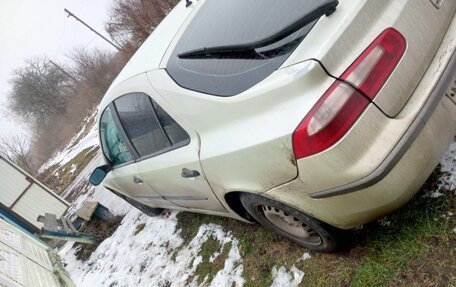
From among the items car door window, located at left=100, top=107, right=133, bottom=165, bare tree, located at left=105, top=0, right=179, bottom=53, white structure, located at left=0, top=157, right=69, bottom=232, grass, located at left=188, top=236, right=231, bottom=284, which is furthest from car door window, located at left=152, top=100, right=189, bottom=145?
bare tree, located at left=105, top=0, right=179, bottom=53

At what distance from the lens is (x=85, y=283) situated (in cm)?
551

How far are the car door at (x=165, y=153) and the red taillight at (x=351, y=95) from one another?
1.06m

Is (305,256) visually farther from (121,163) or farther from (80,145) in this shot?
(80,145)

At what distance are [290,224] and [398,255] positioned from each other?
74cm

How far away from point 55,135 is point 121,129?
38032 millimetres

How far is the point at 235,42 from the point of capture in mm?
2412

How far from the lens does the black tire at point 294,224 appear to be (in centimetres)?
248

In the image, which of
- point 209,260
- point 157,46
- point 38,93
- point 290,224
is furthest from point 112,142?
point 38,93

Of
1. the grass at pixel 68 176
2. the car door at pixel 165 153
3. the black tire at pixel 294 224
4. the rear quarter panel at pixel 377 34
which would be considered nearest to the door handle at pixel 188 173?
the car door at pixel 165 153

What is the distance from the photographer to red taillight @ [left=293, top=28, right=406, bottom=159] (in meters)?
1.92

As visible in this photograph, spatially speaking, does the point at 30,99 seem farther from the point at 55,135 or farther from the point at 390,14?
the point at 390,14

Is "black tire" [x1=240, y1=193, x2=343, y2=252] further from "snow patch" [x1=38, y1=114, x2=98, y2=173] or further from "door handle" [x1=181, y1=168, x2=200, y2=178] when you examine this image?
"snow patch" [x1=38, y1=114, x2=98, y2=173]

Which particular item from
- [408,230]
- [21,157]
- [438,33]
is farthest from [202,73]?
[21,157]

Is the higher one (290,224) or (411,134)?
(411,134)
